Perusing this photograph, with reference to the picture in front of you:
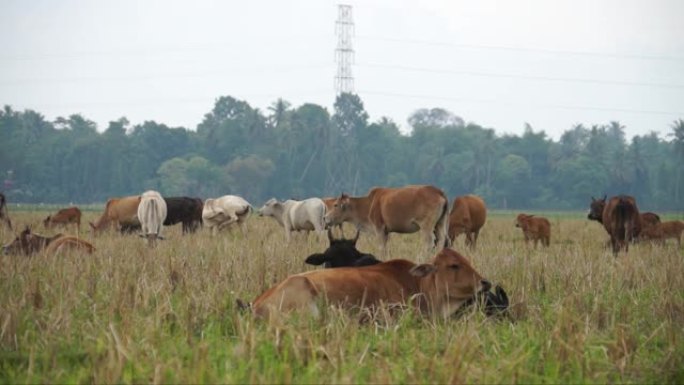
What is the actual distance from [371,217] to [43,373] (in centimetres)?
1320

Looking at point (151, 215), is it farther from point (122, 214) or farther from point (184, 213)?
point (184, 213)

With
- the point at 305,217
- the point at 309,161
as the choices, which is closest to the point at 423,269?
the point at 305,217

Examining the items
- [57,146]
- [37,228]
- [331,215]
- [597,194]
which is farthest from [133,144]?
[331,215]

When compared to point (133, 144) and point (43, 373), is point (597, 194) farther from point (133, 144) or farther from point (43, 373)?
point (43, 373)

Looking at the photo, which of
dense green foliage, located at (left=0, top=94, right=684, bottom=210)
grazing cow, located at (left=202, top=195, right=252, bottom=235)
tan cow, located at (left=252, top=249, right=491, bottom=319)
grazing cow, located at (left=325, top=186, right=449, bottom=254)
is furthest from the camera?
dense green foliage, located at (left=0, top=94, right=684, bottom=210)

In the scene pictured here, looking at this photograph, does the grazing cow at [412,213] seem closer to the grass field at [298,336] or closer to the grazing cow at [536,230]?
the grazing cow at [536,230]

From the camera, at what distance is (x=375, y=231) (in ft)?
61.1

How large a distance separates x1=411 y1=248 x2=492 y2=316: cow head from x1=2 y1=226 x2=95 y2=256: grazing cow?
5317mm

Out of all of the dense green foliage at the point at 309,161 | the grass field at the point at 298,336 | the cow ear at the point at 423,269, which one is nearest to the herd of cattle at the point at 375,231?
the cow ear at the point at 423,269

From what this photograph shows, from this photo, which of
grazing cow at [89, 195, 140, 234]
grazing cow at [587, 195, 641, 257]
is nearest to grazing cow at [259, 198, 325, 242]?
grazing cow at [89, 195, 140, 234]

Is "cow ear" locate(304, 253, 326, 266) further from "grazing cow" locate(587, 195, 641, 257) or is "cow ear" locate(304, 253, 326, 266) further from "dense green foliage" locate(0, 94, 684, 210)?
"dense green foliage" locate(0, 94, 684, 210)

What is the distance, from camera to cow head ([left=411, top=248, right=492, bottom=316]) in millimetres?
8172

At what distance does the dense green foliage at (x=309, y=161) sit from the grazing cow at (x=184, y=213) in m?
61.8

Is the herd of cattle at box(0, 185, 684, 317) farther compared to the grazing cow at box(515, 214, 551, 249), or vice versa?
the grazing cow at box(515, 214, 551, 249)
